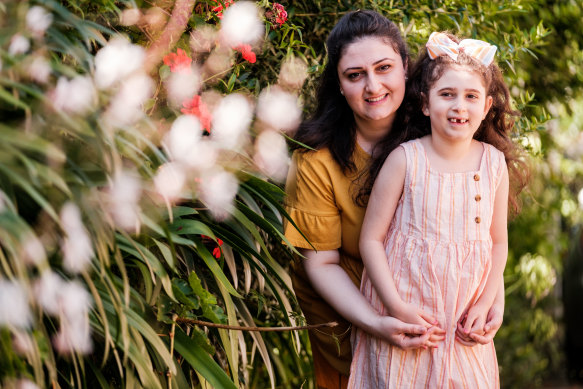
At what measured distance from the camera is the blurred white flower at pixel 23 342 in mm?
1217

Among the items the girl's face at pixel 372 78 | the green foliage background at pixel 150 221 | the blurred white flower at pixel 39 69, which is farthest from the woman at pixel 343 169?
the blurred white flower at pixel 39 69

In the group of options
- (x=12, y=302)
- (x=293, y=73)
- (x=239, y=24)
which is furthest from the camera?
(x=293, y=73)

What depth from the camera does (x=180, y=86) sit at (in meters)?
1.79

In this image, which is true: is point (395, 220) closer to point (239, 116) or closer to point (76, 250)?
point (239, 116)

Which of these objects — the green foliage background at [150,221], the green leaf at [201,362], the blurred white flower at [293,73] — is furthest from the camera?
the blurred white flower at [293,73]

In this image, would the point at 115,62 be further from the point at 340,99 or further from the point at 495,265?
the point at 495,265

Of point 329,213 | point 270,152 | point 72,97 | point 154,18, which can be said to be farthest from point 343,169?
point 72,97

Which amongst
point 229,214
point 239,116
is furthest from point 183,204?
point 239,116

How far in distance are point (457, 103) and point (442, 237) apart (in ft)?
1.26

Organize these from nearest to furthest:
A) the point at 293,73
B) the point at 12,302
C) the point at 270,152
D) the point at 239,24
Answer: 1. the point at 12,302
2. the point at 239,24
3. the point at 270,152
4. the point at 293,73

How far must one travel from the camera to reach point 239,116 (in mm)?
1931

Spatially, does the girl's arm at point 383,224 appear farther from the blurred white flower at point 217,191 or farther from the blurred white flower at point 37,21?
the blurred white flower at point 37,21

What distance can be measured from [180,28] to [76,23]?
0.54 m

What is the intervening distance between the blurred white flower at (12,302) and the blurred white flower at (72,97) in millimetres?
355
